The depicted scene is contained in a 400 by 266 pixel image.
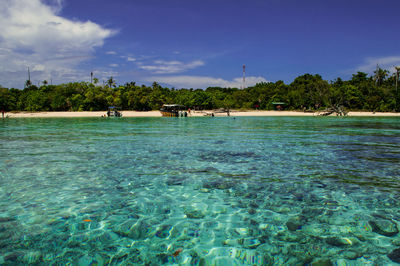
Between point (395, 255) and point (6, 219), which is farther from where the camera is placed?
point (6, 219)

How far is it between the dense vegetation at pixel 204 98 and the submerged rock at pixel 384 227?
6695cm

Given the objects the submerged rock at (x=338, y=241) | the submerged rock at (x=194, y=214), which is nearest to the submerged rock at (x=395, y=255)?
the submerged rock at (x=338, y=241)

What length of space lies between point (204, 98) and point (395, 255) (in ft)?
247

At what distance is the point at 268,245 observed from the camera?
371cm

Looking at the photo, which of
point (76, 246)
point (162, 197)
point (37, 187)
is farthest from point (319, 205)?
point (37, 187)

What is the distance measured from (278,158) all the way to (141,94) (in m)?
65.8

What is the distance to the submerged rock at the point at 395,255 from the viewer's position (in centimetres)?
337

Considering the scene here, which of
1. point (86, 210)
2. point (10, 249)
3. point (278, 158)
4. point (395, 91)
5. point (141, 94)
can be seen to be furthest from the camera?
point (141, 94)

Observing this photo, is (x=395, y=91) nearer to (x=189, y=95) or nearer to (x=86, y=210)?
(x=189, y=95)

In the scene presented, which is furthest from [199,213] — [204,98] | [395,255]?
[204,98]

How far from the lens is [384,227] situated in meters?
4.24

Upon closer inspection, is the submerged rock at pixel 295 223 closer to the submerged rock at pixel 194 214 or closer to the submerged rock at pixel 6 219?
the submerged rock at pixel 194 214

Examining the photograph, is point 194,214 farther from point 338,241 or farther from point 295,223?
point 338,241

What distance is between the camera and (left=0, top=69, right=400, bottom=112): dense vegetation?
6562 cm
